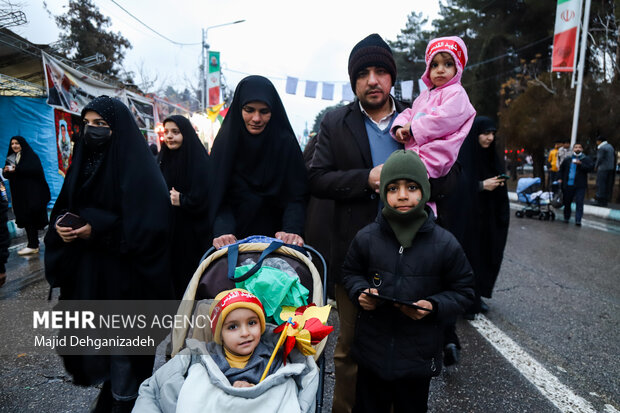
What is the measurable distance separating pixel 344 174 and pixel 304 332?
925 mm

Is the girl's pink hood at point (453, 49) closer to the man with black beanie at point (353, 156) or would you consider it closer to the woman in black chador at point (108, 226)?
the man with black beanie at point (353, 156)

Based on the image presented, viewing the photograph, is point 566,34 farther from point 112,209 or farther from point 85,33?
point 85,33

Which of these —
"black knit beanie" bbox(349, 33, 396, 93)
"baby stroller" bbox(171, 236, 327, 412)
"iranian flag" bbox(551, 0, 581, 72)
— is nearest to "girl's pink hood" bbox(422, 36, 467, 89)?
"black knit beanie" bbox(349, 33, 396, 93)

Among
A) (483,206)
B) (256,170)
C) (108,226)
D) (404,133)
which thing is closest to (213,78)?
(483,206)

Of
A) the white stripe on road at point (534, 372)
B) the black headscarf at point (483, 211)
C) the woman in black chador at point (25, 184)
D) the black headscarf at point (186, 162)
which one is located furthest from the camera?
the woman in black chador at point (25, 184)

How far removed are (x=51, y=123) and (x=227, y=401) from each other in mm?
11238

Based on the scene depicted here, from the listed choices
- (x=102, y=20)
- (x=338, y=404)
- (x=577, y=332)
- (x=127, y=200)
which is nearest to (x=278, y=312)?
(x=338, y=404)

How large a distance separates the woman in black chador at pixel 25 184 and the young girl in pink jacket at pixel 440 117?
619cm

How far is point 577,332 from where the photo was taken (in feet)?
11.5

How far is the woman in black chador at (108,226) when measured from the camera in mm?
2188

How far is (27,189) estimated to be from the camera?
5.89 meters

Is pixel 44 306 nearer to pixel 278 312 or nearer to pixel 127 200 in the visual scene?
pixel 127 200

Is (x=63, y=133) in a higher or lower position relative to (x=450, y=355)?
higher

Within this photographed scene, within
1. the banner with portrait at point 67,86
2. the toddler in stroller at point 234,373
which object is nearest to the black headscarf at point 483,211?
the toddler in stroller at point 234,373
